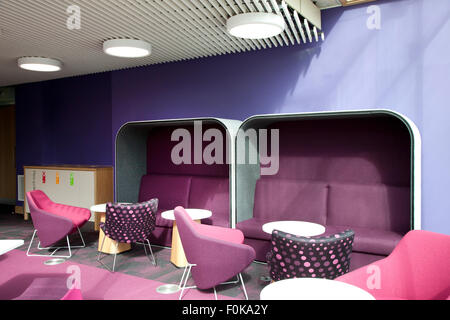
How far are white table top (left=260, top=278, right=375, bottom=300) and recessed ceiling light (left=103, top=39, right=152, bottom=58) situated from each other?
4.28 metres

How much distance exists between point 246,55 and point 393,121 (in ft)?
8.50

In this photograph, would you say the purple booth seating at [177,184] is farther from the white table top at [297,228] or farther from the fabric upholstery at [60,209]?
the white table top at [297,228]

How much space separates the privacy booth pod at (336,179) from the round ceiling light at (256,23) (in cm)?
111

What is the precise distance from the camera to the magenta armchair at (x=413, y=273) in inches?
106

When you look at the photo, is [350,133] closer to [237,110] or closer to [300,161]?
[300,161]

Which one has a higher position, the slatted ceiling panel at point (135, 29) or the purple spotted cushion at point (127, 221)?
the slatted ceiling panel at point (135, 29)

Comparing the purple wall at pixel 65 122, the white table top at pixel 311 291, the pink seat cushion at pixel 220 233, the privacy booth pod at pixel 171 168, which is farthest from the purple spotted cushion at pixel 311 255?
the purple wall at pixel 65 122

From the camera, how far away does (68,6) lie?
13.6ft

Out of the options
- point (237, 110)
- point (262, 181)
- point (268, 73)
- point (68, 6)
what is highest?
point (68, 6)

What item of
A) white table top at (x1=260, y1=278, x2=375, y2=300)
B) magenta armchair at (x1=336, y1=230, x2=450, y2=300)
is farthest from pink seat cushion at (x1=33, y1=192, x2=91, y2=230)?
magenta armchair at (x1=336, y1=230, x2=450, y2=300)

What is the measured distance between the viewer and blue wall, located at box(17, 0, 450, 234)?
4.62 m

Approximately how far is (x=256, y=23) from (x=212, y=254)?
2766 millimetres

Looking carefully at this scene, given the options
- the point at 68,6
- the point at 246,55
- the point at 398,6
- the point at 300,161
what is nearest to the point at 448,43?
the point at 398,6

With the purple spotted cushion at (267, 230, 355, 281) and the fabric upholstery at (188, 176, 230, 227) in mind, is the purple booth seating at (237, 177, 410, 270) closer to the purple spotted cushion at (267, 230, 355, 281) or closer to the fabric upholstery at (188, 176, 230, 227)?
the fabric upholstery at (188, 176, 230, 227)
